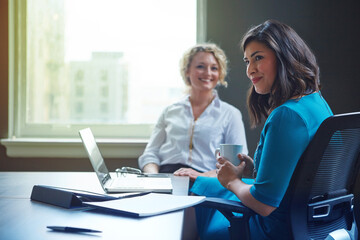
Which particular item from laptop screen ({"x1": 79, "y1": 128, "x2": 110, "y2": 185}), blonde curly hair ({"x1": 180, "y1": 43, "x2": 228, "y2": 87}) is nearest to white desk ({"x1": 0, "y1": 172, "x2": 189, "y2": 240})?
laptop screen ({"x1": 79, "y1": 128, "x2": 110, "y2": 185})

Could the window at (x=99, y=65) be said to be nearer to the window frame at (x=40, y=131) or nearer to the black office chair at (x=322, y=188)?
the window frame at (x=40, y=131)

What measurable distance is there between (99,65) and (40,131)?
66 centimetres

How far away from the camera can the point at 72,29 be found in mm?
2891

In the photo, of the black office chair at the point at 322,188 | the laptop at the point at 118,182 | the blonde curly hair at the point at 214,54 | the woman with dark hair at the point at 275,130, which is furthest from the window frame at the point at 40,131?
the black office chair at the point at 322,188

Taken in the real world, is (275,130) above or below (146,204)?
above

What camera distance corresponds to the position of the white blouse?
2.31 meters

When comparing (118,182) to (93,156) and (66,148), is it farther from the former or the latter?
(66,148)

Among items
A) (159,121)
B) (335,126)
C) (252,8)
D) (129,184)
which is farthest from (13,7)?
(335,126)

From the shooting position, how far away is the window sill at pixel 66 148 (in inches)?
104

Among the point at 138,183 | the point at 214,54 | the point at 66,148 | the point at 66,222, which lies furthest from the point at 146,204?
the point at 66,148

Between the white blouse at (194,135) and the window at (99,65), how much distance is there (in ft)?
1.35

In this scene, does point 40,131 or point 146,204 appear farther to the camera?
point 40,131

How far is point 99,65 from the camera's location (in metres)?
2.89

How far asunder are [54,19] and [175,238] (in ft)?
8.25
